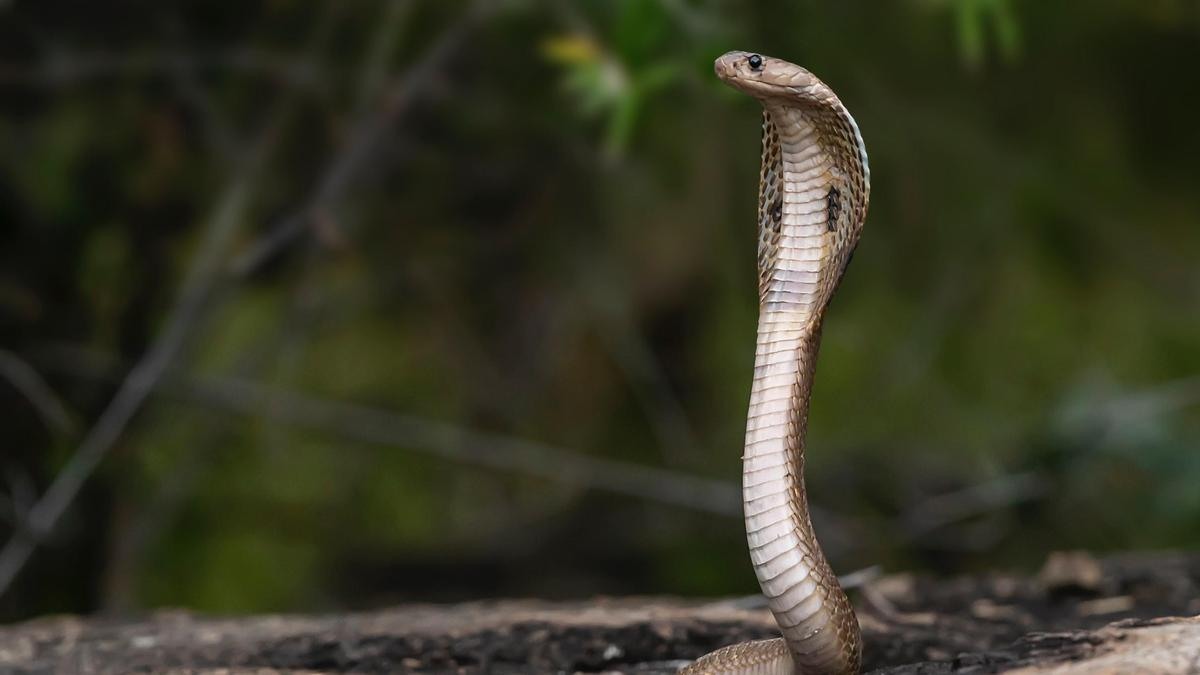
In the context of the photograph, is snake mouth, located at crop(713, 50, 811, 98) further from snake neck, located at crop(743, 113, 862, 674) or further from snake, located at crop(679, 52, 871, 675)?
snake neck, located at crop(743, 113, 862, 674)

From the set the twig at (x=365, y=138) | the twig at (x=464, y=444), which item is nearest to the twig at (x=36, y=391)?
the twig at (x=464, y=444)

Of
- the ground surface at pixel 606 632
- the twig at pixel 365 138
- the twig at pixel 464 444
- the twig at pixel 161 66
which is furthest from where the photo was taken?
the twig at pixel 464 444

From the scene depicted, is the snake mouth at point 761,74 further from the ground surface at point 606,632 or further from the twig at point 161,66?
the twig at point 161,66

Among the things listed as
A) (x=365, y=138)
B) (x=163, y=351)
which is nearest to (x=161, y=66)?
(x=365, y=138)

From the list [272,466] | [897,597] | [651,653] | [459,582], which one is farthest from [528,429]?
[651,653]

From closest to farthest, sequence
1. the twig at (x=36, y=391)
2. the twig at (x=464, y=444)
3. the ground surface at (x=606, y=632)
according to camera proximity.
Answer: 1. the ground surface at (x=606, y=632)
2. the twig at (x=36, y=391)
3. the twig at (x=464, y=444)

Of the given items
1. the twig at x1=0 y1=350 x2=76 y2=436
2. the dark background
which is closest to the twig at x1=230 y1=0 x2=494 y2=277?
the dark background

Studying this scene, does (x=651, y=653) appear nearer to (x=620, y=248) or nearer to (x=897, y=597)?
(x=897, y=597)

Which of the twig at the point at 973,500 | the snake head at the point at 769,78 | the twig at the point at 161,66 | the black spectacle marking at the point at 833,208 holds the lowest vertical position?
the twig at the point at 973,500
